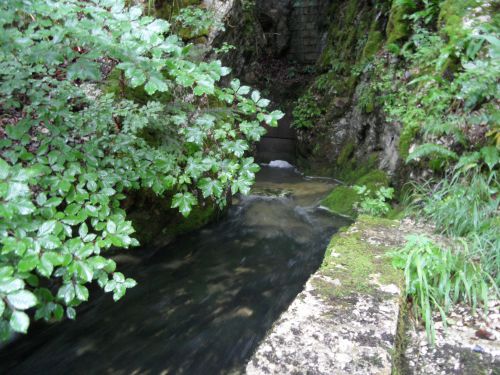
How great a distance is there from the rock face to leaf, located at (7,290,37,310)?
4.00 feet

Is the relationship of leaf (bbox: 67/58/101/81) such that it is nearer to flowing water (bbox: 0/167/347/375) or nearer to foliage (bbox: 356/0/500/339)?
flowing water (bbox: 0/167/347/375)

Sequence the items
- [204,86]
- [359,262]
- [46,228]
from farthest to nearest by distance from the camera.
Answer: [359,262] < [204,86] < [46,228]

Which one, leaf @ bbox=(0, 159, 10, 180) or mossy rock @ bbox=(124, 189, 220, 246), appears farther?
mossy rock @ bbox=(124, 189, 220, 246)

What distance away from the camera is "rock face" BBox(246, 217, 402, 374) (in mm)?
2096

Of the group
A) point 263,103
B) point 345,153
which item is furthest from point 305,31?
point 263,103

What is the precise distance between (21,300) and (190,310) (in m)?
2.71

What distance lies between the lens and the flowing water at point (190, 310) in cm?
321

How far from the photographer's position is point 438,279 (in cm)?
301

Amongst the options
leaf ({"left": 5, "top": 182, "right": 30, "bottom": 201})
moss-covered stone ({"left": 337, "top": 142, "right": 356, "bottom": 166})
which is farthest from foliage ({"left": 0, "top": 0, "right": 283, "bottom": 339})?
moss-covered stone ({"left": 337, "top": 142, "right": 356, "bottom": 166})

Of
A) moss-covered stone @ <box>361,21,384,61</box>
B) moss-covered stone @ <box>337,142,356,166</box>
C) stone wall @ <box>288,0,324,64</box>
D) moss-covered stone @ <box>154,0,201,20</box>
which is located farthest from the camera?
stone wall @ <box>288,0,324,64</box>

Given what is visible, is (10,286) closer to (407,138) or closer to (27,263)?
(27,263)

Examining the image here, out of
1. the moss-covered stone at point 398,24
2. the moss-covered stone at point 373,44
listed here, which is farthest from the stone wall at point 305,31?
the moss-covered stone at point 398,24

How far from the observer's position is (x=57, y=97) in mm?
2428

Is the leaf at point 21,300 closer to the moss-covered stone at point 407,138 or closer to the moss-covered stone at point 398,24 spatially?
the moss-covered stone at point 407,138
